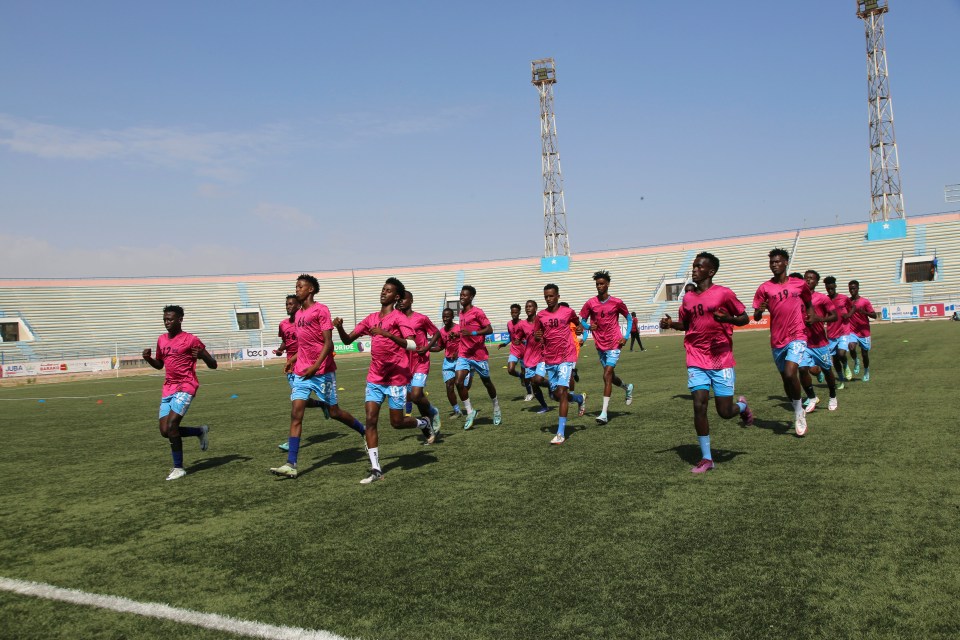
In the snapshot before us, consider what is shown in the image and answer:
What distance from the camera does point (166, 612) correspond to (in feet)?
13.5

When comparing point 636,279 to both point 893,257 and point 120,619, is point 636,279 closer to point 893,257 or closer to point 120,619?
point 893,257

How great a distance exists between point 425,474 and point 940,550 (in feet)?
16.0

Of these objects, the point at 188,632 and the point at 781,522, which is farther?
the point at 781,522

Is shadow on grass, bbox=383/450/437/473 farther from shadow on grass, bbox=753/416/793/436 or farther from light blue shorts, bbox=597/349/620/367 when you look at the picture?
shadow on grass, bbox=753/416/793/436

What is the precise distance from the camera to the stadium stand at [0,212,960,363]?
51.4m

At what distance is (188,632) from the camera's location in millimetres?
3828

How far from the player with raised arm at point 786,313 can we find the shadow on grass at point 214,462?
733 centimetres

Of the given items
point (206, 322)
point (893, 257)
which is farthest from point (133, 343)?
point (893, 257)

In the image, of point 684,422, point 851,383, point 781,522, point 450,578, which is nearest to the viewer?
point 450,578

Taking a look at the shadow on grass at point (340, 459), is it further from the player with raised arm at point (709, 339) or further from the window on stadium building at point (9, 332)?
the window on stadium building at point (9, 332)

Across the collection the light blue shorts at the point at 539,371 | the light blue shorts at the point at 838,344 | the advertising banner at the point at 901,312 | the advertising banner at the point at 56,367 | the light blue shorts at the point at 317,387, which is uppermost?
the light blue shorts at the point at 317,387

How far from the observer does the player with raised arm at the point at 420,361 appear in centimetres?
884

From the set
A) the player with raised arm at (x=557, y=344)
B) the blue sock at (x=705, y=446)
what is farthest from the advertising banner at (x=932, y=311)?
the blue sock at (x=705, y=446)

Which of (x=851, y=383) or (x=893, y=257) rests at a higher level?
(x=893, y=257)
